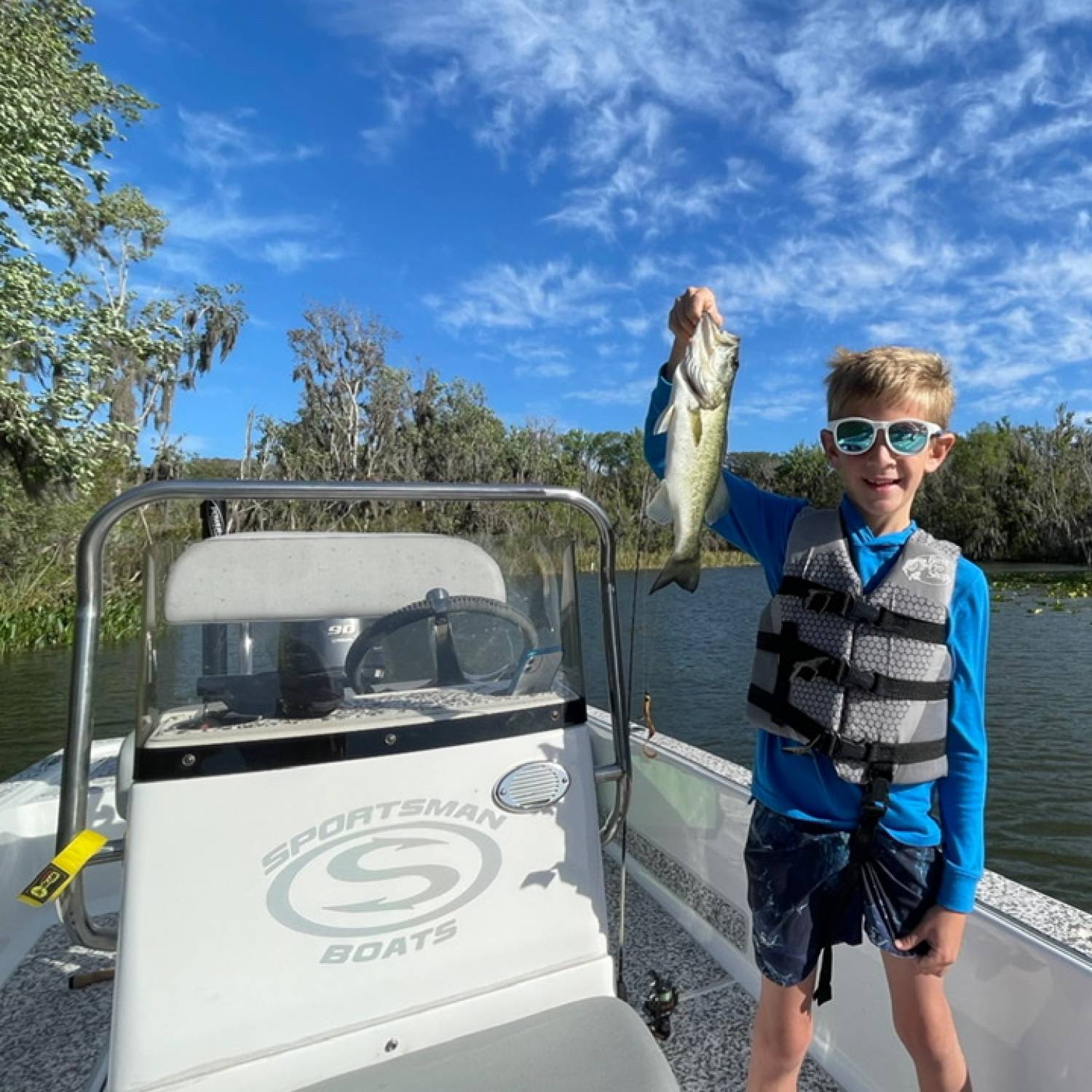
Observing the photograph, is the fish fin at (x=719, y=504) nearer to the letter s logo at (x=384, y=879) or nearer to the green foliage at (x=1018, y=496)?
the letter s logo at (x=384, y=879)

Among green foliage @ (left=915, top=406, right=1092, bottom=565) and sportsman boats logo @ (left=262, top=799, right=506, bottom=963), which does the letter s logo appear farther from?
green foliage @ (left=915, top=406, right=1092, bottom=565)

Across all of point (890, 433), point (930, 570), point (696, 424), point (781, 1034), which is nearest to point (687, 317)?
point (696, 424)

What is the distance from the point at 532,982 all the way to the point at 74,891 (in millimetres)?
986

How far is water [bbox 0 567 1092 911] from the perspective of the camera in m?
5.77

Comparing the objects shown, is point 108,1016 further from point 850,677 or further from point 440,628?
point 850,677

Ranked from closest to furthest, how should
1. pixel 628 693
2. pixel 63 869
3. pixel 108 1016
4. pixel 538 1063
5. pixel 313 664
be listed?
pixel 63 869
pixel 538 1063
pixel 313 664
pixel 628 693
pixel 108 1016

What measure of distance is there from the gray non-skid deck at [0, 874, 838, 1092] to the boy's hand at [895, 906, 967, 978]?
0.78m

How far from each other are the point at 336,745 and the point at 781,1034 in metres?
1.12

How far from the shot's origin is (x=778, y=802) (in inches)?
63.5

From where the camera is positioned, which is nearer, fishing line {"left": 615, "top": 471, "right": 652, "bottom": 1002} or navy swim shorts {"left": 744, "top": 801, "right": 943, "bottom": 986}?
navy swim shorts {"left": 744, "top": 801, "right": 943, "bottom": 986}

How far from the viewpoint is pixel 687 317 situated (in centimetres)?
175

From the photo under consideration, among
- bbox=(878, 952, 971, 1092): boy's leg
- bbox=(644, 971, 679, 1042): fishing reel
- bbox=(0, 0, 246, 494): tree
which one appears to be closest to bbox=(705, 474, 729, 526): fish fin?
bbox=(878, 952, 971, 1092): boy's leg

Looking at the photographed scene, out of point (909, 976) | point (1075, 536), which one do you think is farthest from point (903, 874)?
point (1075, 536)

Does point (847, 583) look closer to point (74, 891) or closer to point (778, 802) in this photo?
point (778, 802)
